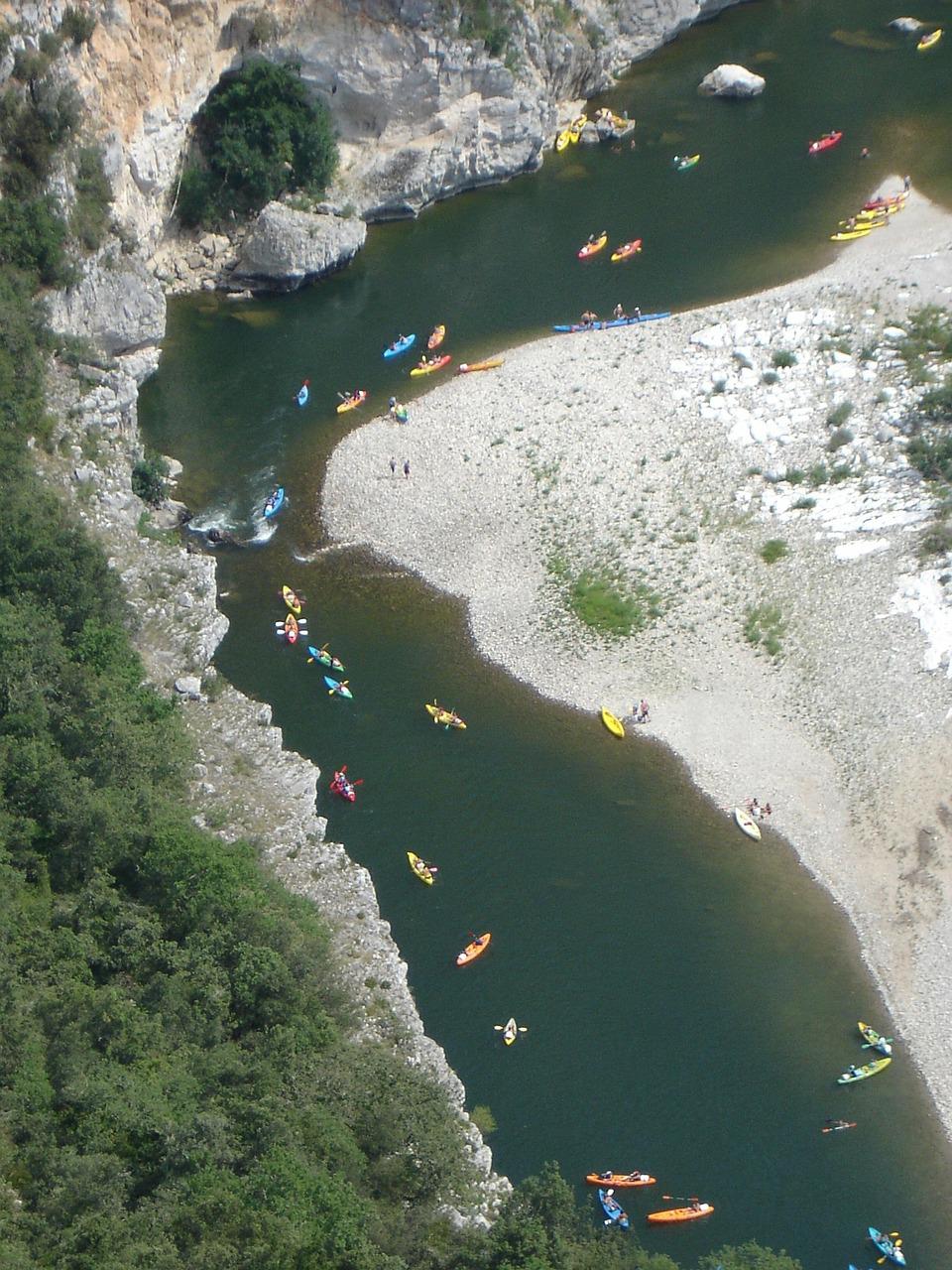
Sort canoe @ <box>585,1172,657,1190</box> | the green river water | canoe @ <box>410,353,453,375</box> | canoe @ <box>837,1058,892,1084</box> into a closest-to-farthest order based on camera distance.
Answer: canoe @ <box>585,1172,657,1190</box> < the green river water < canoe @ <box>837,1058,892,1084</box> < canoe @ <box>410,353,453,375</box>

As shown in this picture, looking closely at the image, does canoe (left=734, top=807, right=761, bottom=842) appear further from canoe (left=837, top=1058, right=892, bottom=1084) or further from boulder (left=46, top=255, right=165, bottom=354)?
boulder (left=46, top=255, right=165, bottom=354)

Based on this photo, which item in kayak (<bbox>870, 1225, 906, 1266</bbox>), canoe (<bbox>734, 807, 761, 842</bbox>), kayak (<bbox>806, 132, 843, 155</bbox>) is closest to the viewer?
kayak (<bbox>870, 1225, 906, 1266</bbox>)

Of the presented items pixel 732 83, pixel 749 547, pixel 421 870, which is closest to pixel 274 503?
pixel 749 547

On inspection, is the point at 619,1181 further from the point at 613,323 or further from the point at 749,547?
the point at 613,323

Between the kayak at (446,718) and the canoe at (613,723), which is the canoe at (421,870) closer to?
the kayak at (446,718)

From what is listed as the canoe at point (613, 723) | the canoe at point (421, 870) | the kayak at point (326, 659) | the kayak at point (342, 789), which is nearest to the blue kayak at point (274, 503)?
the kayak at point (326, 659)

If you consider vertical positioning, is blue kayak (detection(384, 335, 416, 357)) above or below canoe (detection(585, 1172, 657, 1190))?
above

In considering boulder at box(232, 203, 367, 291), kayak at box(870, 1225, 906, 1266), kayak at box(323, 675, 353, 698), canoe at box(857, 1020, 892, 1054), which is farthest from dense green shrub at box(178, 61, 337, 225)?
kayak at box(870, 1225, 906, 1266)
